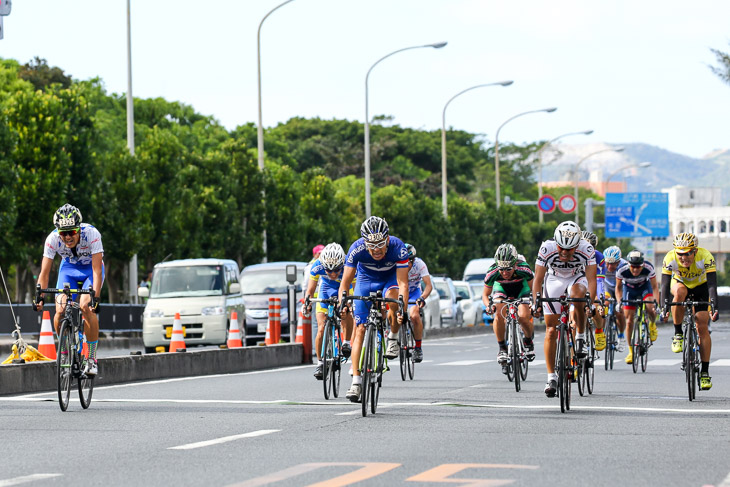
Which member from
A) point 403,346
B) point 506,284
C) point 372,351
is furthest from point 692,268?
point 403,346

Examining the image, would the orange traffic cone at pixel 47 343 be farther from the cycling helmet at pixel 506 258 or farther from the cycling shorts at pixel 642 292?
the cycling shorts at pixel 642 292

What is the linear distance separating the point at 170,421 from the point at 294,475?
4.13m

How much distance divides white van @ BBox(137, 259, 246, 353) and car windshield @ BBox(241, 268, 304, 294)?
8.83 ft

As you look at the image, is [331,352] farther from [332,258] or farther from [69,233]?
[69,233]

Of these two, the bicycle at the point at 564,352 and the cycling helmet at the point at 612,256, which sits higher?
the cycling helmet at the point at 612,256

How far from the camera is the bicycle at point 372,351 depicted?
43.0ft

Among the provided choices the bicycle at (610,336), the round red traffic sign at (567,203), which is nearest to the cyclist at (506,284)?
the bicycle at (610,336)

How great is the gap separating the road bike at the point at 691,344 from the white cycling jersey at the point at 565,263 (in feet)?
3.99

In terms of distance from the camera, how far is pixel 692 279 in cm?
1585

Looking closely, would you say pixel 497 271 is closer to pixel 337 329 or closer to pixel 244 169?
pixel 337 329

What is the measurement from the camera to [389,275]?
14.5m

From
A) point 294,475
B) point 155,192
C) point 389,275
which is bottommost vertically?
point 294,475

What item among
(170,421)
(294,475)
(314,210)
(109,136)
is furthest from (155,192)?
(294,475)

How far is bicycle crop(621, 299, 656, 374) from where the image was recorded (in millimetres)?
21922
